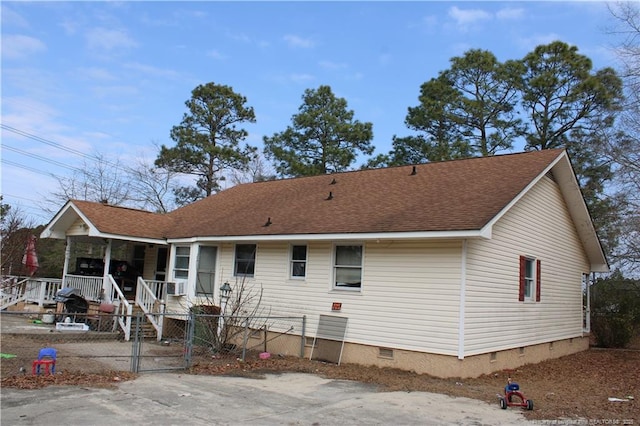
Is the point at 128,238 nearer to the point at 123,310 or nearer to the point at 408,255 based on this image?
the point at 123,310

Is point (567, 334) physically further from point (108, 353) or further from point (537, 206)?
point (108, 353)

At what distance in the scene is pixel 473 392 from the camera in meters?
9.69

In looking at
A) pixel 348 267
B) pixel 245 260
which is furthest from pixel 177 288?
pixel 348 267

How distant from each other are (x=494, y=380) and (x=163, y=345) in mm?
8804

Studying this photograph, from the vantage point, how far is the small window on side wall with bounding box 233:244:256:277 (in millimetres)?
15445

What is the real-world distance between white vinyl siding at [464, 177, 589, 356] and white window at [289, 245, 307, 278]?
4.65 meters

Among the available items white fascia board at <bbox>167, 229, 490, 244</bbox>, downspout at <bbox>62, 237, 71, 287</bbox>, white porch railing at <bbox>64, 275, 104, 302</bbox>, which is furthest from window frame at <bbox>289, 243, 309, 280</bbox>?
downspout at <bbox>62, 237, 71, 287</bbox>

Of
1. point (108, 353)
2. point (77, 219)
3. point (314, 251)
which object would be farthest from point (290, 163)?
point (108, 353)

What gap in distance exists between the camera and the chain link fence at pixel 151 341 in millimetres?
10750

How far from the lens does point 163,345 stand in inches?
577

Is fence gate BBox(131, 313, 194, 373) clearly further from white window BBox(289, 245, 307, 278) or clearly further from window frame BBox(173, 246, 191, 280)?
white window BBox(289, 245, 307, 278)

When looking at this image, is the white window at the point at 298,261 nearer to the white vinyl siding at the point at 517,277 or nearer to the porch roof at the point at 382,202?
the porch roof at the point at 382,202

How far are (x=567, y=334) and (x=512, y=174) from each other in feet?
21.4

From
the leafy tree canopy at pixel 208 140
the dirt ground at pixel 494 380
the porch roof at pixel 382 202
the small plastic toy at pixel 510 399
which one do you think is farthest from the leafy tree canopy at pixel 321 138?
the small plastic toy at pixel 510 399
